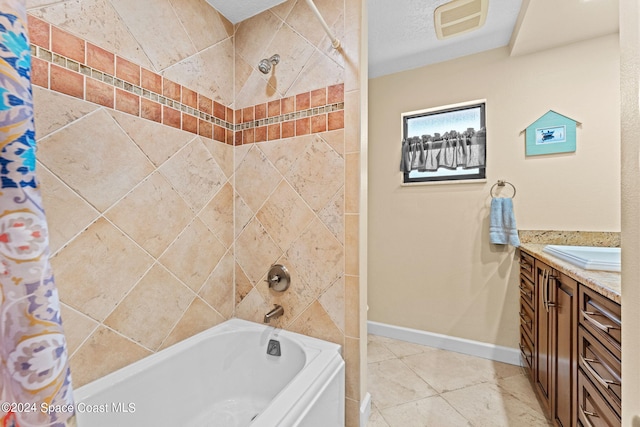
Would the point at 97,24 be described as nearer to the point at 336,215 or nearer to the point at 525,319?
the point at 336,215

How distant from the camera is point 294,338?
4.83 ft

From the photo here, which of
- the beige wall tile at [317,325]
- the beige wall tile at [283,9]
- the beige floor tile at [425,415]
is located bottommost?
the beige floor tile at [425,415]

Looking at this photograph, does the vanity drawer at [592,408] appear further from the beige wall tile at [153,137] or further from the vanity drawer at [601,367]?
the beige wall tile at [153,137]

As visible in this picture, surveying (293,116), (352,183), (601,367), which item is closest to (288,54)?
(293,116)

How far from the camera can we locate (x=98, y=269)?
43.9 inches

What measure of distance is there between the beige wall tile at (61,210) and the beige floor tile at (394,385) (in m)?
1.89

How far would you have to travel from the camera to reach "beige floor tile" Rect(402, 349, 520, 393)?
74.8 inches

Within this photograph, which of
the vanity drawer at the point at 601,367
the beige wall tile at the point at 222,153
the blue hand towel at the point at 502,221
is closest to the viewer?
the vanity drawer at the point at 601,367

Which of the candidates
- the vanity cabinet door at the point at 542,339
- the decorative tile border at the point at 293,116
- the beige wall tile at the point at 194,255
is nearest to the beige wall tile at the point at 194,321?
the beige wall tile at the point at 194,255

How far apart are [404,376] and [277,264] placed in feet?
4.36

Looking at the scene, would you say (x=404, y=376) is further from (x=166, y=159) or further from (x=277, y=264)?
(x=166, y=159)

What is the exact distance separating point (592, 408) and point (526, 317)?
0.98 meters

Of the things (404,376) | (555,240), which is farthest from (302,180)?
(555,240)

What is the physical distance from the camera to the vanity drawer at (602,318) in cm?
88
